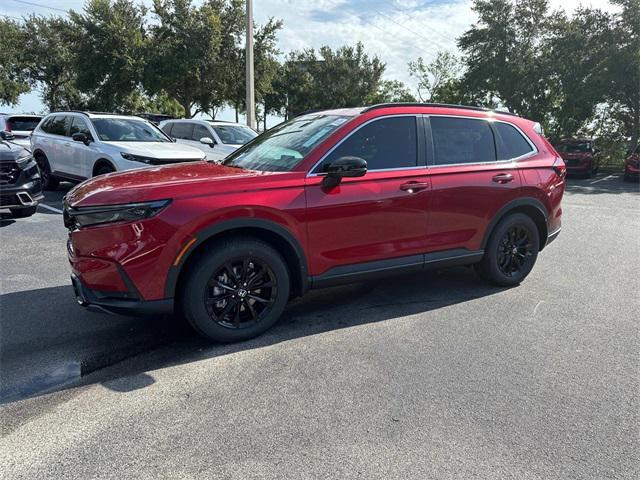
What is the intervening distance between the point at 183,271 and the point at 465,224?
2.63 metres

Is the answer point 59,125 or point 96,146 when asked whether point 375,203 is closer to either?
point 96,146

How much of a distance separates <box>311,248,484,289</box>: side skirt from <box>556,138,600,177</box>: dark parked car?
18.0 metres

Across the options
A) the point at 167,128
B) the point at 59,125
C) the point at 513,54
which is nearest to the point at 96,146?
the point at 59,125

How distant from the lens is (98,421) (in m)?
2.79

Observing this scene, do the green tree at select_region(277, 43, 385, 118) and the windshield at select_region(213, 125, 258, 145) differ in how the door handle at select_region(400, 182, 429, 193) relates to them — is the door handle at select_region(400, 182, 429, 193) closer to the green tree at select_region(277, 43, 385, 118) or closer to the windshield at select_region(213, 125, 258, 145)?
the windshield at select_region(213, 125, 258, 145)

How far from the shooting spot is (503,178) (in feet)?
16.0

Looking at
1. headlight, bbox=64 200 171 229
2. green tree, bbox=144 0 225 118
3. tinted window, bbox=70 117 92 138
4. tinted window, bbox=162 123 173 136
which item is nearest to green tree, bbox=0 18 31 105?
green tree, bbox=144 0 225 118

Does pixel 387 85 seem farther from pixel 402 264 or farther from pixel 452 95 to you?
pixel 402 264

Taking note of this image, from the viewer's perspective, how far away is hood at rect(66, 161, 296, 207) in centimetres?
345

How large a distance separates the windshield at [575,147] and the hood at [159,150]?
57.0ft

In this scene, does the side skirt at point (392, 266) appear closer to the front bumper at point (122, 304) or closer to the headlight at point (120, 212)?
the front bumper at point (122, 304)

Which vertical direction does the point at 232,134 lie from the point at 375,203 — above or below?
above

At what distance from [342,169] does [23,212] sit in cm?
631

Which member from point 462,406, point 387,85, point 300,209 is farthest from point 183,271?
point 387,85
